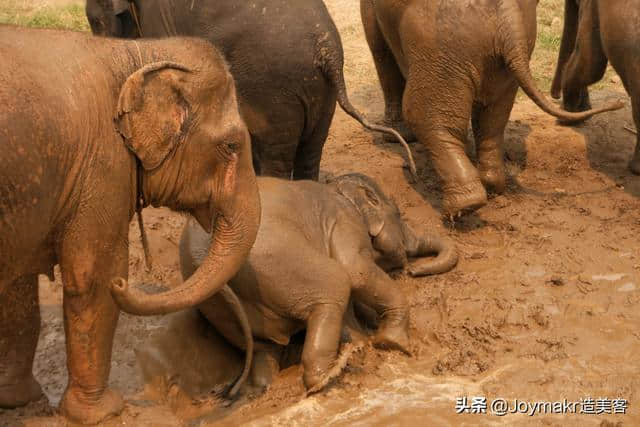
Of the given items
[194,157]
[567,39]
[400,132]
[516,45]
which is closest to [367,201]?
[516,45]

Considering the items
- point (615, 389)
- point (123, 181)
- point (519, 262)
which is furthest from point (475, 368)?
point (123, 181)

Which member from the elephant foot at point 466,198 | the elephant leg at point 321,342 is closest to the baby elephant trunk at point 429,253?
the elephant foot at point 466,198

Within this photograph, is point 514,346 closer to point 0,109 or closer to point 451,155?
point 451,155

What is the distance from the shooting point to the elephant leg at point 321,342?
12.9 feet

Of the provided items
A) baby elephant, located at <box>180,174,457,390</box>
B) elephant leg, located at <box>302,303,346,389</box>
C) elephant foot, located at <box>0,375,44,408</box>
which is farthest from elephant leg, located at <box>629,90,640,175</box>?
elephant foot, located at <box>0,375,44,408</box>

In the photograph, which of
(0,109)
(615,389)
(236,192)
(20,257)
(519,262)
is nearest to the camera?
(0,109)

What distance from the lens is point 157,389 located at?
3.98m

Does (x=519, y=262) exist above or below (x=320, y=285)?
below

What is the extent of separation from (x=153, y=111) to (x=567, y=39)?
5.24 metres

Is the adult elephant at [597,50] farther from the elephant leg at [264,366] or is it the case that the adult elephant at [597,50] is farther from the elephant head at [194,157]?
the elephant head at [194,157]

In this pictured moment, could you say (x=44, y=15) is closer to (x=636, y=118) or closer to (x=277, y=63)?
(x=277, y=63)

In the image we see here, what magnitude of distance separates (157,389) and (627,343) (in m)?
2.22

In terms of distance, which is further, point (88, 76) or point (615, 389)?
point (615, 389)

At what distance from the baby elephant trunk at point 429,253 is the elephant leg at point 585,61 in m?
2.14
